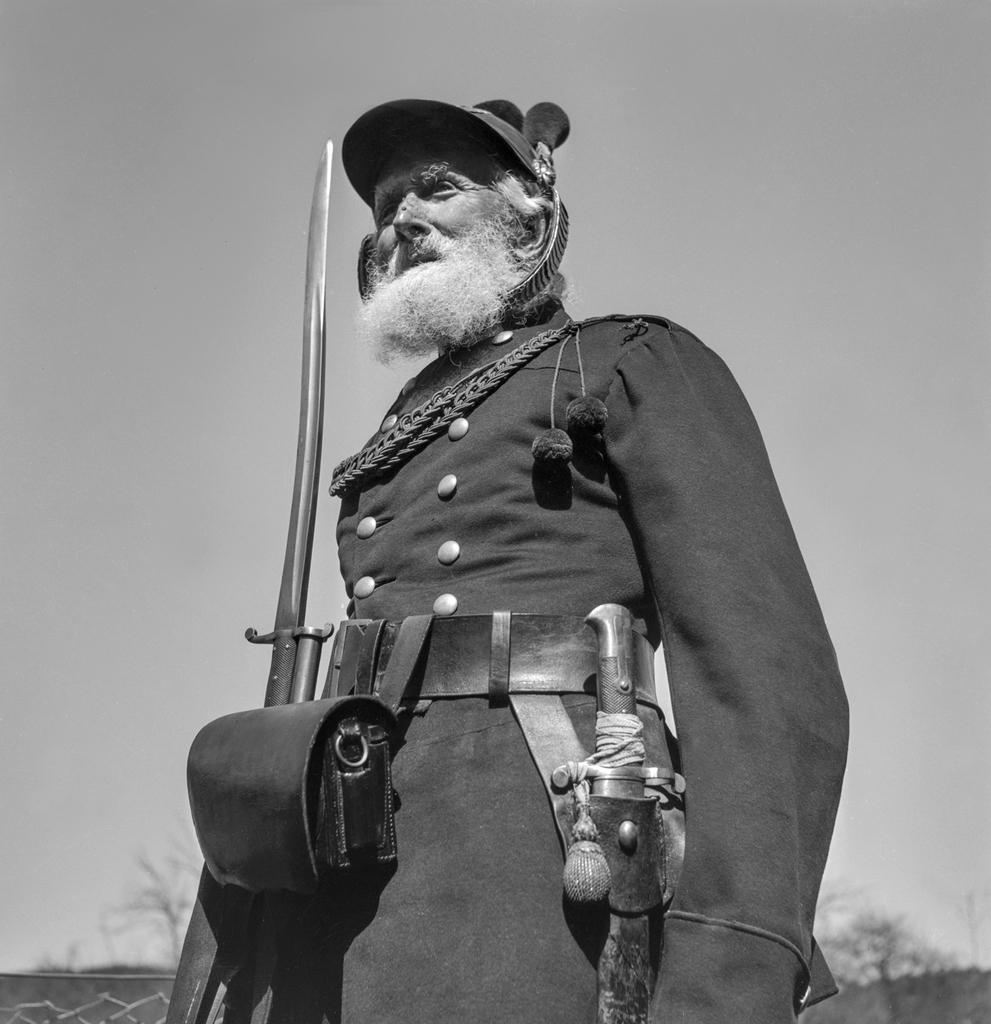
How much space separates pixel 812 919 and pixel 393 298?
67.7 inches

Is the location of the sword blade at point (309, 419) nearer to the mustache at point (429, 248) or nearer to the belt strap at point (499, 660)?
the mustache at point (429, 248)

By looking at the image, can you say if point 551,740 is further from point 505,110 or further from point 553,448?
point 505,110

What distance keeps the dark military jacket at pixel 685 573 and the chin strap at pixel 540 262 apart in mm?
200

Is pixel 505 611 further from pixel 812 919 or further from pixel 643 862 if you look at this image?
pixel 812 919

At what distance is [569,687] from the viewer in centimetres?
212

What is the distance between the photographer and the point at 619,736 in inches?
78.4

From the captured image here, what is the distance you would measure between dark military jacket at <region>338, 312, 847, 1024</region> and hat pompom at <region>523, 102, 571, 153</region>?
90 cm

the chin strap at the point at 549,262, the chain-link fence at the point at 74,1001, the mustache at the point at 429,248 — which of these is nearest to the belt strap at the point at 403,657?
the chin strap at the point at 549,262

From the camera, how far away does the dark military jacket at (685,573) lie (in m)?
1.83

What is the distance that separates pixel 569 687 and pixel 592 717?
65 mm

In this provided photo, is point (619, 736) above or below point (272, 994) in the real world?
above

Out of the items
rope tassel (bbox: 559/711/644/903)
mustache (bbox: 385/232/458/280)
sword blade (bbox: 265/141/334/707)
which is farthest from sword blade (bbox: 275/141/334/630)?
rope tassel (bbox: 559/711/644/903)

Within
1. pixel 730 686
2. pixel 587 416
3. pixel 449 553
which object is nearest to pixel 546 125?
pixel 587 416

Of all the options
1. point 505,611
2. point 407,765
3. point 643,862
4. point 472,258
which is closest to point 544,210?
point 472,258
